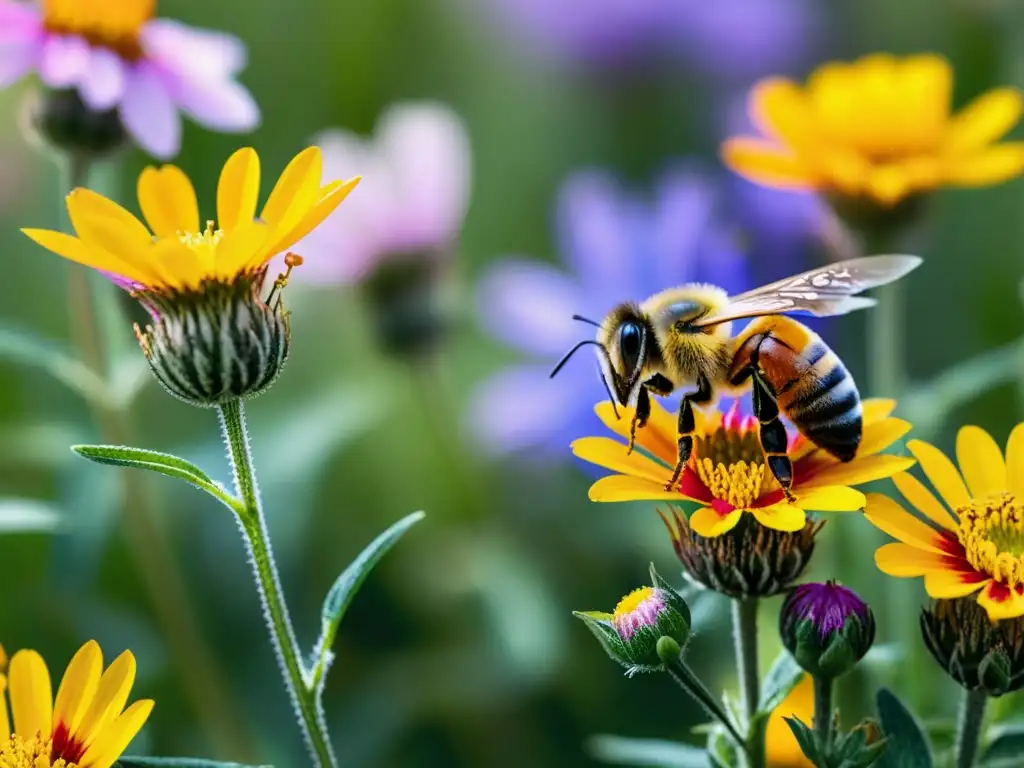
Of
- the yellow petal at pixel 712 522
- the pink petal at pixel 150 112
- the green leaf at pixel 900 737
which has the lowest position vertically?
the green leaf at pixel 900 737

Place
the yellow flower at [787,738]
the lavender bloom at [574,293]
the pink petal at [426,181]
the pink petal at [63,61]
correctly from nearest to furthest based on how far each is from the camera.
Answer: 1. the yellow flower at [787,738]
2. the pink petal at [63,61]
3. the lavender bloom at [574,293]
4. the pink petal at [426,181]

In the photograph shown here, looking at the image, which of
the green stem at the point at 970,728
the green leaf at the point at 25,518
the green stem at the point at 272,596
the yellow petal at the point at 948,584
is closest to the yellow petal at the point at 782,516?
the yellow petal at the point at 948,584

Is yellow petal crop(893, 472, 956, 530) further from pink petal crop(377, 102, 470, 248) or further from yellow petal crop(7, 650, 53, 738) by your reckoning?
pink petal crop(377, 102, 470, 248)

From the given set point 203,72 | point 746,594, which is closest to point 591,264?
point 203,72

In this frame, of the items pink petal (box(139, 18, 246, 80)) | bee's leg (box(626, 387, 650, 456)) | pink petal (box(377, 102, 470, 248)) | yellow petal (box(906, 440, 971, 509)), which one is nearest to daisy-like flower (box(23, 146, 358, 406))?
bee's leg (box(626, 387, 650, 456))

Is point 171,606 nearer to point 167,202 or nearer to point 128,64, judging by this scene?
point 128,64

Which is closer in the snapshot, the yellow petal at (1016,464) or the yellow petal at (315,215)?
the yellow petal at (315,215)

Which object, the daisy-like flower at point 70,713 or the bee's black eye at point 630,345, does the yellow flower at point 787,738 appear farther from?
the daisy-like flower at point 70,713

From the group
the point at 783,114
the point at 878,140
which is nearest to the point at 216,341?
the point at 783,114
